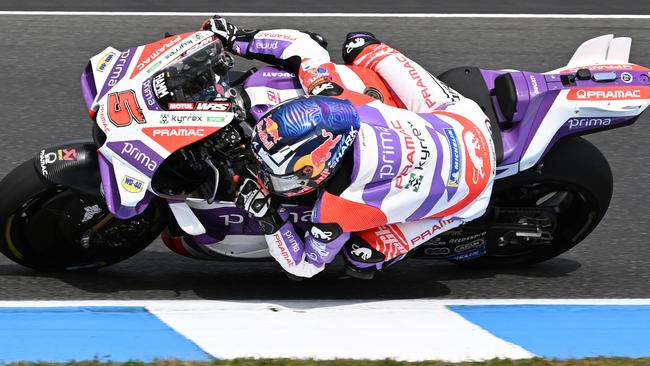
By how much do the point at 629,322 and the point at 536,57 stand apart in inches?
157

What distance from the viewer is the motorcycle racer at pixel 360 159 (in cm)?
486

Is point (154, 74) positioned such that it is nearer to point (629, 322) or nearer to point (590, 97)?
point (590, 97)

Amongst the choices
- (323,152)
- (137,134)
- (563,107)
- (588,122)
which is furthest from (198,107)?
(588,122)

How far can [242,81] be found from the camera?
5500mm

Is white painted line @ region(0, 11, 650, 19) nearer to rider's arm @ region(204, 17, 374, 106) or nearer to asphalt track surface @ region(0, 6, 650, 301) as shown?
asphalt track surface @ region(0, 6, 650, 301)

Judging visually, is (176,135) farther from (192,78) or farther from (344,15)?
(344,15)

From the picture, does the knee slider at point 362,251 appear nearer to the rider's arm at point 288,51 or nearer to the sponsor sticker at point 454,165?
the sponsor sticker at point 454,165

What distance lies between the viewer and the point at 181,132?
4.88 metres

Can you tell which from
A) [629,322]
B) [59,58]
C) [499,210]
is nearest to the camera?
[629,322]

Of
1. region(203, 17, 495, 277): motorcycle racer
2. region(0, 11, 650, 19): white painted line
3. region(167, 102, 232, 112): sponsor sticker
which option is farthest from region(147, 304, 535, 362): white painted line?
region(0, 11, 650, 19): white painted line

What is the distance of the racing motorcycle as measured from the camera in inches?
194

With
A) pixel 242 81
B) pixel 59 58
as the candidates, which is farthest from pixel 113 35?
pixel 242 81

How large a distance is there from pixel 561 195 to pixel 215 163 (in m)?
1.85

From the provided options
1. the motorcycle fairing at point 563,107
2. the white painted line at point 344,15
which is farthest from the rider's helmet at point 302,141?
the white painted line at point 344,15
